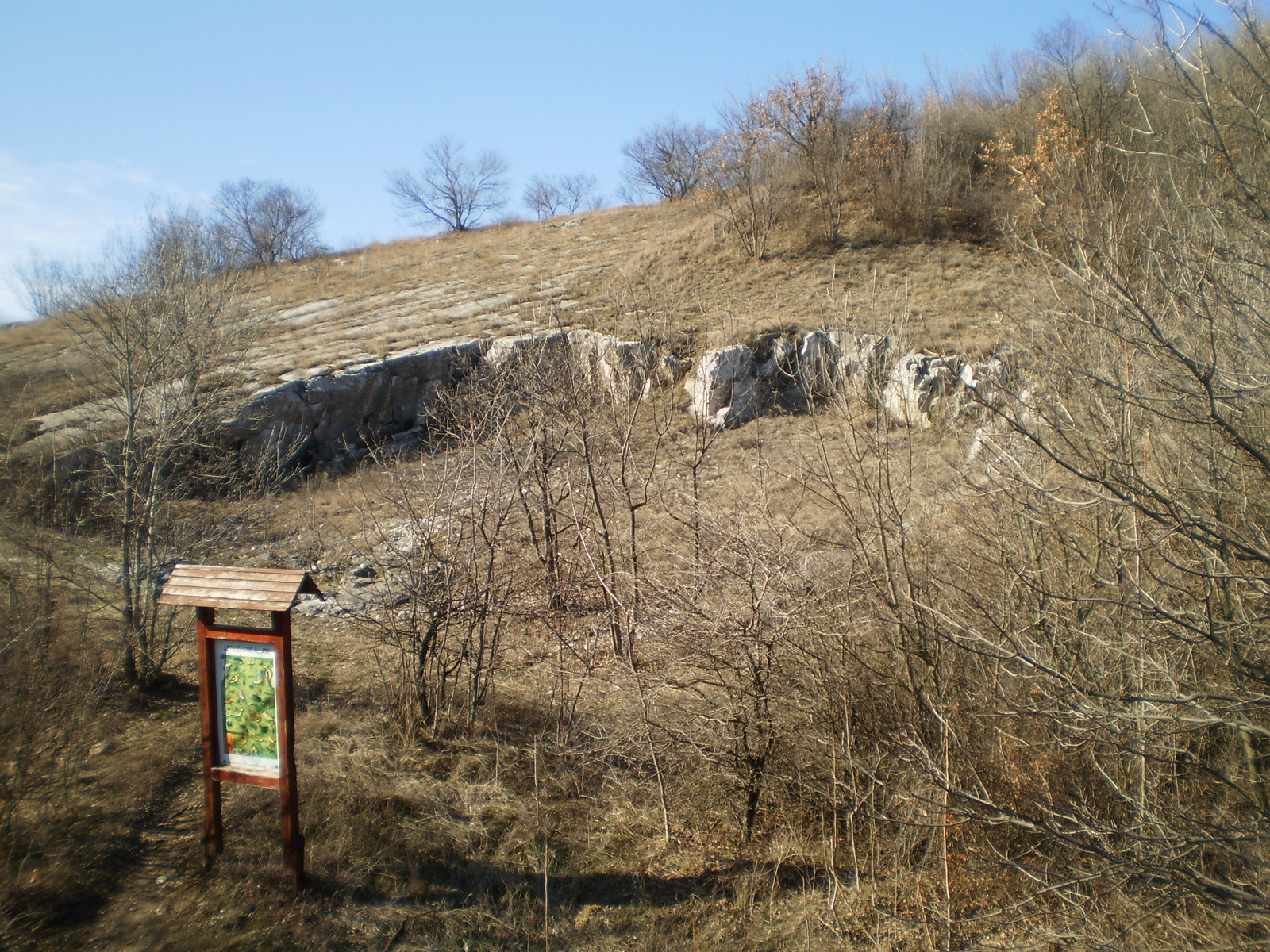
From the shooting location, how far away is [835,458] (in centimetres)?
1089

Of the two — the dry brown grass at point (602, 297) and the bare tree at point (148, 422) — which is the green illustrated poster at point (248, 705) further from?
the dry brown grass at point (602, 297)

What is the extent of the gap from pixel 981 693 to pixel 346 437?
1523cm

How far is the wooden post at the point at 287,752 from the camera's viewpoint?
4.07 metres

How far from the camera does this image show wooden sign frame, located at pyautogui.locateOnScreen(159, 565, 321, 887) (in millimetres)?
4082

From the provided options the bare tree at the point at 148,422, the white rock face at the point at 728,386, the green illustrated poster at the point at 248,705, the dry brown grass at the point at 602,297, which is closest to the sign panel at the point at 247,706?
the green illustrated poster at the point at 248,705

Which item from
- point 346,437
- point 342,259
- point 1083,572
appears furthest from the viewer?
point 342,259

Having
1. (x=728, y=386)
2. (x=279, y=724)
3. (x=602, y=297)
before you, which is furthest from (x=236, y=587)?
(x=602, y=297)

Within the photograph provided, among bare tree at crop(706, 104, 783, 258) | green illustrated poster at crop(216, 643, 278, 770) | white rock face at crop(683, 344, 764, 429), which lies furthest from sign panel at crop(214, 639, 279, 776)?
bare tree at crop(706, 104, 783, 258)

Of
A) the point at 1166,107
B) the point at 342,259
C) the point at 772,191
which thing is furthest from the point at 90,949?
the point at 342,259

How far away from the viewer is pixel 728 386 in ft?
50.8

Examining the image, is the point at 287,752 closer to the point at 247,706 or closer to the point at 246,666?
the point at 247,706

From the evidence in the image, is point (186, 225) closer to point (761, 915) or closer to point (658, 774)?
point (658, 774)

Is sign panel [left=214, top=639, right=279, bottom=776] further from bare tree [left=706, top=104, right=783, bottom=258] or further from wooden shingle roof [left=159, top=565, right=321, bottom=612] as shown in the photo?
bare tree [left=706, top=104, right=783, bottom=258]

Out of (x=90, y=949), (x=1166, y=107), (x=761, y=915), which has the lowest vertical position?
(x=761, y=915)
